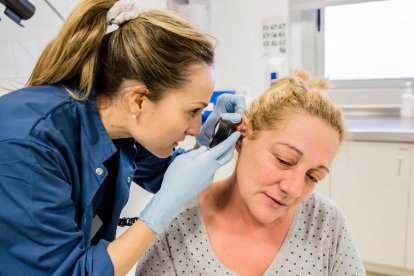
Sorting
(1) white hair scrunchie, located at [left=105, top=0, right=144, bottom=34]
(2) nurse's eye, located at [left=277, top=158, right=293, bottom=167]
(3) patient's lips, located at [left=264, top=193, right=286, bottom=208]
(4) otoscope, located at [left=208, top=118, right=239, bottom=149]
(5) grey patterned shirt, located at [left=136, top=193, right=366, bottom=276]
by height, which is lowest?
(5) grey patterned shirt, located at [left=136, top=193, right=366, bottom=276]

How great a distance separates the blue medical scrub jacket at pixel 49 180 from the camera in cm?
87

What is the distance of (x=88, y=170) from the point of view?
1.10 metres

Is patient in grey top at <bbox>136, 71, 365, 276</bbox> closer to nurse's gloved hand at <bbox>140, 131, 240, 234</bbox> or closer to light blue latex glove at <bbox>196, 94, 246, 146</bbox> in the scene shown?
nurse's gloved hand at <bbox>140, 131, 240, 234</bbox>

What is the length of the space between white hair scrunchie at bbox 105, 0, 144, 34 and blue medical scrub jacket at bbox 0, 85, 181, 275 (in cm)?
25

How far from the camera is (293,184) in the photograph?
1047mm

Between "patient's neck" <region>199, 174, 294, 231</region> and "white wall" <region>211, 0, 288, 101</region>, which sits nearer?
"patient's neck" <region>199, 174, 294, 231</region>

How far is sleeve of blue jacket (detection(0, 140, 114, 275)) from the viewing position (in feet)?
2.83

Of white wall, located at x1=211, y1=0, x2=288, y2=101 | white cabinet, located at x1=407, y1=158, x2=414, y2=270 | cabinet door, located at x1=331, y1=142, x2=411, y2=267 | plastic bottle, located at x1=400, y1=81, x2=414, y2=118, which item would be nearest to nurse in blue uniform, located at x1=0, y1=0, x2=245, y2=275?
cabinet door, located at x1=331, y1=142, x2=411, y2=267

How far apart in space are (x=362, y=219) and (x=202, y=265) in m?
1.78

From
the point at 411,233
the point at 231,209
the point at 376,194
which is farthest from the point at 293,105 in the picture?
the point at 411,233

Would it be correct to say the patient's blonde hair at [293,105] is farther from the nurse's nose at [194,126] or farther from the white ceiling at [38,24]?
the white ceiling at [38,24]

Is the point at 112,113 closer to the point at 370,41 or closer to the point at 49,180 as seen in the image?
the point at 49,180

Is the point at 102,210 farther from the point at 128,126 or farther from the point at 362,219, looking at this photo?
the point at 362,219

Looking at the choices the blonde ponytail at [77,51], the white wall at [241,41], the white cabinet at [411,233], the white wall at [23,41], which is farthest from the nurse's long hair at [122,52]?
the white wall at [241,41]
